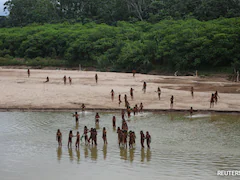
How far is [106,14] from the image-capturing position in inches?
3684

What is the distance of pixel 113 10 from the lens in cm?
9288

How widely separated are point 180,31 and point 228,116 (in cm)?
3165

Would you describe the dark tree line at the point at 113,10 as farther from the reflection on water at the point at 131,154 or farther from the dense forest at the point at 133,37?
the reflection on water at the point at 131,154

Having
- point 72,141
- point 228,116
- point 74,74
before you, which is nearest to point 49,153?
point 72,141

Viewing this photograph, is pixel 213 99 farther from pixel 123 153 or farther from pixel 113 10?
pixel 113 10

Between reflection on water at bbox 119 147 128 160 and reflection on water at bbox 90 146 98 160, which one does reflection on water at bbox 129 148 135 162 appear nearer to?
reflection on water at bbox 119 147 128 160

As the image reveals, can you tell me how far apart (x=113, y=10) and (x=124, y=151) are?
73516mm

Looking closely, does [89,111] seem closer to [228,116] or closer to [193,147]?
[228,116]

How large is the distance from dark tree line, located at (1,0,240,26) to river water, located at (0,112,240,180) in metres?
47.0

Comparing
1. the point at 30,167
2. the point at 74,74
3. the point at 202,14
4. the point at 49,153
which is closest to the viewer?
the point at 30,167

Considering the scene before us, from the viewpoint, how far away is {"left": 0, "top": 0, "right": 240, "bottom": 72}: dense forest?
56625mm

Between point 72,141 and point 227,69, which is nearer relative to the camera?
point 72,141

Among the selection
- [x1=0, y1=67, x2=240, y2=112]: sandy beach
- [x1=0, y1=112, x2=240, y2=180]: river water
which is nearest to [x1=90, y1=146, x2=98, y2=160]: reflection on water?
[x1=0, y1=112, x2=240, y2=180]: river water

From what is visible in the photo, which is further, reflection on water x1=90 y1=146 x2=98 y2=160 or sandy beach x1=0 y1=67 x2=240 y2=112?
sandy beach x1=0 y1=67 x2=240 y2=112
